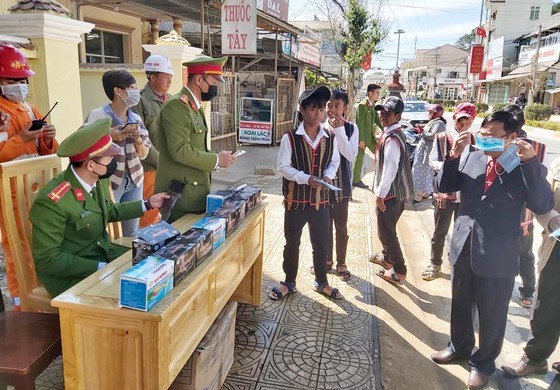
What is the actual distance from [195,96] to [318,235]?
152cm

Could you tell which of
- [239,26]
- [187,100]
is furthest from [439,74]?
[187,100]

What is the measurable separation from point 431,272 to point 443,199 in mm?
768

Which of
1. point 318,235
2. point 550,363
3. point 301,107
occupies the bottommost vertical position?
point 550,363

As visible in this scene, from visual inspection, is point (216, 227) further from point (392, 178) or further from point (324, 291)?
point (392, 178)

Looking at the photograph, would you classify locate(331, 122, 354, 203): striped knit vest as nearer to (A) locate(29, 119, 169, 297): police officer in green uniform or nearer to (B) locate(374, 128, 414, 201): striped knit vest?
(B) locate(374, 128, 414, 201): striped knit vest

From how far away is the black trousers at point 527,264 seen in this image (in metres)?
3.66

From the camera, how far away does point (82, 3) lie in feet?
21.1

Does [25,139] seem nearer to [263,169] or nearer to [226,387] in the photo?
[226,387]

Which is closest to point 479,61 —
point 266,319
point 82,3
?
point 82,3

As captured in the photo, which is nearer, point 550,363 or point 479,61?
point 550,363

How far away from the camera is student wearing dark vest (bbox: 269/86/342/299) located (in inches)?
132

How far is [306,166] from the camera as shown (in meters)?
3.46

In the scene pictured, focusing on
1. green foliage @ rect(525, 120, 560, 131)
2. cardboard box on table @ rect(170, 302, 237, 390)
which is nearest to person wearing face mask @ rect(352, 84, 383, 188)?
cardboard box on table @ rect(170, 302, 237, 390)

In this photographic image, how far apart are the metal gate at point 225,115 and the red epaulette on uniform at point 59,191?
250 inches
